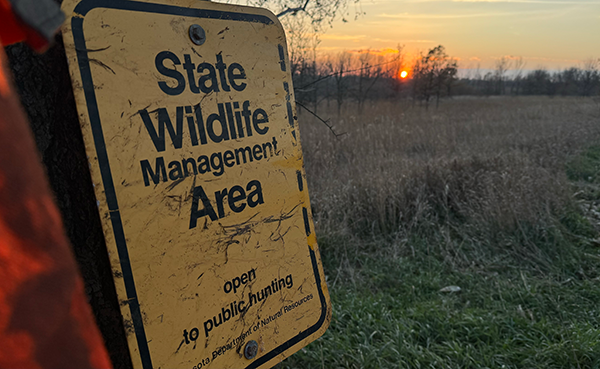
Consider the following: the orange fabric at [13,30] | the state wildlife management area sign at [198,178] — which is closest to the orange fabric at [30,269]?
the orange fabric at [13,30]

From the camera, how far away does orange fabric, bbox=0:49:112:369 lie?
0.48m

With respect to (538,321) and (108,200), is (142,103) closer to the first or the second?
(108,200)

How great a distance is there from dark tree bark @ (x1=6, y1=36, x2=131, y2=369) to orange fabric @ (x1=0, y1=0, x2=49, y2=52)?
452 millimetres

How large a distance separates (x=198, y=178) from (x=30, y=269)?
668mm

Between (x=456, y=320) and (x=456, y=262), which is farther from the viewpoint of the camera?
(x=456, y=262)

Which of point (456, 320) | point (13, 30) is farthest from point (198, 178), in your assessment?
point (456, 320)

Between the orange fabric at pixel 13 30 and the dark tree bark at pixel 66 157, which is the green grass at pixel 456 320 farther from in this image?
the orange fabric at pixel 13 30

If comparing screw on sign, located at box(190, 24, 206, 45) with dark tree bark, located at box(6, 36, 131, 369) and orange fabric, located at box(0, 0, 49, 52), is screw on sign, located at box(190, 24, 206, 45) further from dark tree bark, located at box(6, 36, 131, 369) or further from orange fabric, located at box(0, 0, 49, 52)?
orange fabric, located at box(0, 0, 49, 52)

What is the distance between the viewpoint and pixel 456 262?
3963 mm

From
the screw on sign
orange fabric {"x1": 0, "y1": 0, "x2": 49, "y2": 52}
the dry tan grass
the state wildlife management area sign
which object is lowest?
the dry tan grass

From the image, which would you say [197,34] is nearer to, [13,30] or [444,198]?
[13,30]

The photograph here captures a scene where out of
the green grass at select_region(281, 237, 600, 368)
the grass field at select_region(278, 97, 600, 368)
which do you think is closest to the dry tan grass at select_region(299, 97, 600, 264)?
the grass field at select_region(278, 97, 600, 368)

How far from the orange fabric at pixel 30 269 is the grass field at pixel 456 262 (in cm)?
208

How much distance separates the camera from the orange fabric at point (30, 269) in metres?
0.48
